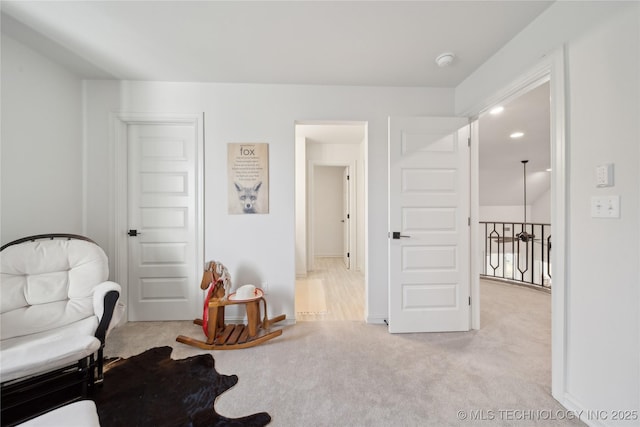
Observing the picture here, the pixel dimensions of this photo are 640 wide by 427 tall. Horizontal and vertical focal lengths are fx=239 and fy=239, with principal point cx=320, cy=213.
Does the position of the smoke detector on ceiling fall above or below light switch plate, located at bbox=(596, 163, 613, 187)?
above

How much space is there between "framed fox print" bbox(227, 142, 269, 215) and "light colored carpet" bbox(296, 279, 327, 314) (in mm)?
1288

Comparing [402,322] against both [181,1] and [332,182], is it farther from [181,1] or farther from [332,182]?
[332,182]

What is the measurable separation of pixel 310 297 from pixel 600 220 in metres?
2.77

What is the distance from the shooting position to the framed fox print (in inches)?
95.0

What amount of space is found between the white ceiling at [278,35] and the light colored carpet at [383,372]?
95.6 inches

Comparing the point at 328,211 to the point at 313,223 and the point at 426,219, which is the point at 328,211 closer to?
the point at 313,223

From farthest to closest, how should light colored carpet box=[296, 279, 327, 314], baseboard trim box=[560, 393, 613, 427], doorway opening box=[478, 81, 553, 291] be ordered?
1. doorway opening box=[478, 81, 553, 291]
2. light colored carpet box=[296, 279, 327, 314]
3. baseboard trim box=[560, 393, 613, 427]

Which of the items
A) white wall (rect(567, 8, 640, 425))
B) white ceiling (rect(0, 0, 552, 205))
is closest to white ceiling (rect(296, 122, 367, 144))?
white ceiling (rect(0, 0, 552, 205))

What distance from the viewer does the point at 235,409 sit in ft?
4.58

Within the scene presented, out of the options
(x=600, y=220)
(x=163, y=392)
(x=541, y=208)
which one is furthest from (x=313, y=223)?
(x=541, y=208)

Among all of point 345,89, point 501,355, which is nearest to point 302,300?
point 501,355

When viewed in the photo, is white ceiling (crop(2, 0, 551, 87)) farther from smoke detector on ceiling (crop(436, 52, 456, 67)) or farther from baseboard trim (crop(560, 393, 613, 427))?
baseboard trim (crop(560, 393, 613, 427))

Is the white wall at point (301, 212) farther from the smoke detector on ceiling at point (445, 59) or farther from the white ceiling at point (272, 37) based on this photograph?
the smoke detector on ceiling at point (445, 59)

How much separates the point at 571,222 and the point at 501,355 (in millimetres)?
1234
